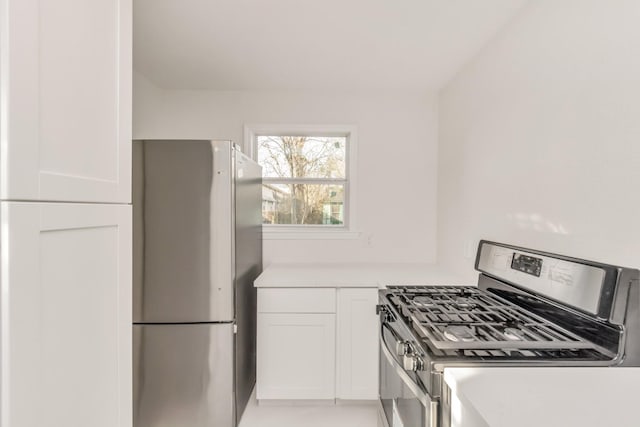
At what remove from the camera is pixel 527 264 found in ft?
4.58

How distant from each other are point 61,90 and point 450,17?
172 cm

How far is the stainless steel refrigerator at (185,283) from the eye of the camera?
68.3 inches

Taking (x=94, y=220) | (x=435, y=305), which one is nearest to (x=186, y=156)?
(x=94, y=220)

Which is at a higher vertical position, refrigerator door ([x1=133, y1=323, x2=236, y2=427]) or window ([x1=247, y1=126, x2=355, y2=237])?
window ([x1=247, y1=126, x2=355, y2=237])

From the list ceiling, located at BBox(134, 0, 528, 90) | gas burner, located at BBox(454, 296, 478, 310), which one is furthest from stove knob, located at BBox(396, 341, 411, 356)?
ceiling, located at BBox(134, 0, 528, 90)

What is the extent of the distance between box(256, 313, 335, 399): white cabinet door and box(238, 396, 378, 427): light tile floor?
124 mm

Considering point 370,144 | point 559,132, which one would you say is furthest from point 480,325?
point 370,144

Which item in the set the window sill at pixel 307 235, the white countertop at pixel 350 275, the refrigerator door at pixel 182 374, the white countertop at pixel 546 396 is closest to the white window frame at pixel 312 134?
the window sill at pixel 307 235

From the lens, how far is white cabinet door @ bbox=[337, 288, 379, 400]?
2078 mm

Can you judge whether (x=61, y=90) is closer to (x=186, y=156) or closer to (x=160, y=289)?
(x=186, y=156)

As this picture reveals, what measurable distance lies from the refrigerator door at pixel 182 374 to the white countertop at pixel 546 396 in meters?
1.34

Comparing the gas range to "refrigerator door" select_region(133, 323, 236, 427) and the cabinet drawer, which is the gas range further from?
"refrigerator door" select_region(133, 323, 236, 427)

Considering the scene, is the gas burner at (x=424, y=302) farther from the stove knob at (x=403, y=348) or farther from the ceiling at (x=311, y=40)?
the ceiling at (x=311, y=40)

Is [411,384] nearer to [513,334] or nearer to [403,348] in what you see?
[403,348]
